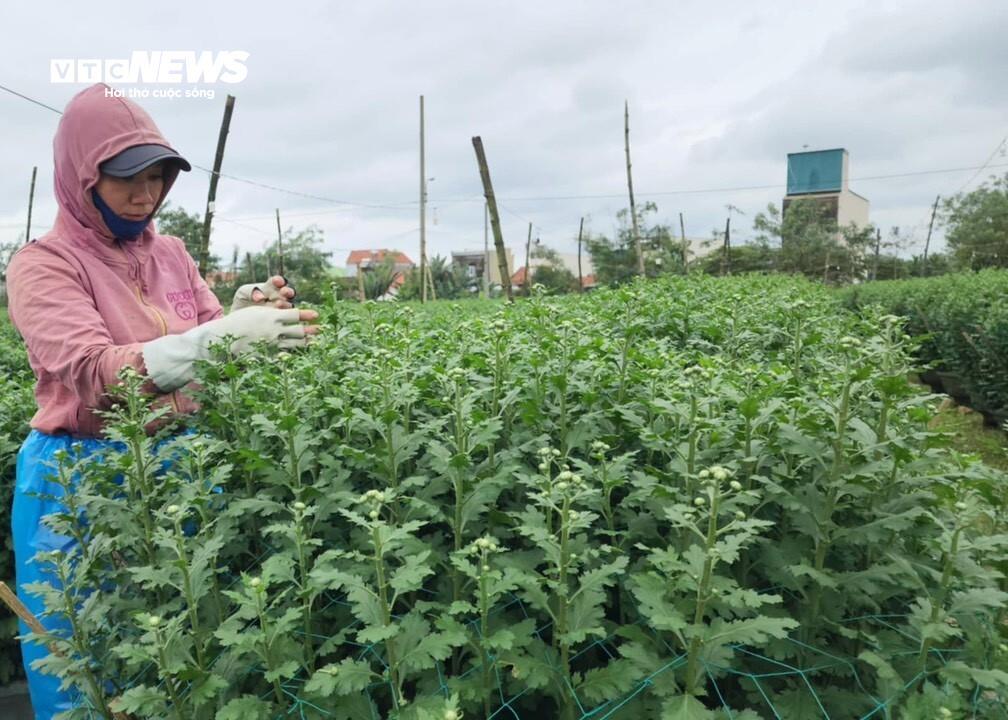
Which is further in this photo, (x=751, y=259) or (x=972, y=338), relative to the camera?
(x=751, y=259)

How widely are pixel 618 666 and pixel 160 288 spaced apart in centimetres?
270

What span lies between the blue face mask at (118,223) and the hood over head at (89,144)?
0.02 meters

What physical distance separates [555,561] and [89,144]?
2.56 meters

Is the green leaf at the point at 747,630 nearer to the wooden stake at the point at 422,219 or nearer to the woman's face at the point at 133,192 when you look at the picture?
the woman's face at the point at 133,192

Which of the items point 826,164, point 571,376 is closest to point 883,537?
point 571,376

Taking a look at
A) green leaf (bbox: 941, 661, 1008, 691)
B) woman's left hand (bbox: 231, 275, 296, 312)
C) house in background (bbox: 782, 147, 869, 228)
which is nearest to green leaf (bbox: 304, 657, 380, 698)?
green leaf (bbox: 941, 661, 1008, 691)

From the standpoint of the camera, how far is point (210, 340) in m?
2.76

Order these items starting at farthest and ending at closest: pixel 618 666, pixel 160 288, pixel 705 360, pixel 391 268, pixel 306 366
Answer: pixel 391 268 < pixel 160 288 < pixel 306 366 < pixel 705 360 < pixel 618 666

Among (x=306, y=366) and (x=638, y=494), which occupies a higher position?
(x=306, y=366)

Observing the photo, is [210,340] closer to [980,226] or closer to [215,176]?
[215,176]

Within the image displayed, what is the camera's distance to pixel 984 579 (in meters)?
1.84

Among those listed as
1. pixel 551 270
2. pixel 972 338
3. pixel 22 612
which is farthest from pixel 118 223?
pixel 551 270

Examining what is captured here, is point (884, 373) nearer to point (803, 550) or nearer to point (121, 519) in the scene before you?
point (803, 550)

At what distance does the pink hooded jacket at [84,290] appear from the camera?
104 inches
